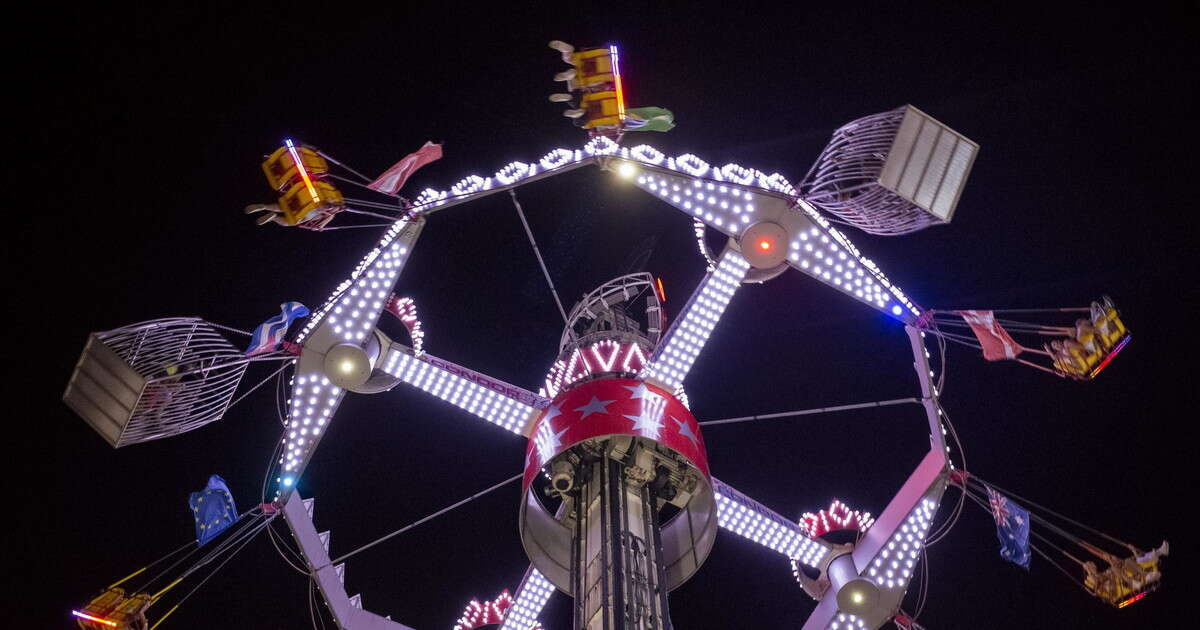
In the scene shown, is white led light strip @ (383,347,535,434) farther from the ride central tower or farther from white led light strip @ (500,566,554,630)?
white led light strip @ (500,566,554,630)

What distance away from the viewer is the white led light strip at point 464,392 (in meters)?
11.4

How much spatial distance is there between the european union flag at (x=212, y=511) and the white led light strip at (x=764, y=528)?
6035 mm

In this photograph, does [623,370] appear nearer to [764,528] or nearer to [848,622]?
[764,528]

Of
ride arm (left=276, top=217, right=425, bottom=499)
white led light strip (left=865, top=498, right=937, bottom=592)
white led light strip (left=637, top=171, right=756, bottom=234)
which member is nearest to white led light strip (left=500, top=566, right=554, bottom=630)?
ride arm (left=276, top=217, right=425, bottom=499)

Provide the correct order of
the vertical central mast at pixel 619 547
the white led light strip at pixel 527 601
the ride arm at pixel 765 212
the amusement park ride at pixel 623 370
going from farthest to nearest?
the white led light strip at pixel 527 601 < the ride arm at pixel 765 212 < the amusement park ride at pixel 623 370 < the vertical central mast at pixel 619 547

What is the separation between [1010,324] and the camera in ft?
35.0

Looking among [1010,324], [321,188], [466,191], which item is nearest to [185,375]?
[321,188]

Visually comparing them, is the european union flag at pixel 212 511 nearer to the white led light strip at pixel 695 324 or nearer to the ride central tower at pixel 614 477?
the ride central tower at pixel 614 477

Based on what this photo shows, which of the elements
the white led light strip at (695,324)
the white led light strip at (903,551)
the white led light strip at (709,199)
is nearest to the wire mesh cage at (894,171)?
the white led light strip at (709,199)

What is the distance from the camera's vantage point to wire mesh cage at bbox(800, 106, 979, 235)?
32.0 ft

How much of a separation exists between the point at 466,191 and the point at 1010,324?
21.4ft

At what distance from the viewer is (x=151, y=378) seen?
10.1 meters

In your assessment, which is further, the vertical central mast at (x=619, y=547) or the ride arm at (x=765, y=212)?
the ride arm at (x=765, y=212)

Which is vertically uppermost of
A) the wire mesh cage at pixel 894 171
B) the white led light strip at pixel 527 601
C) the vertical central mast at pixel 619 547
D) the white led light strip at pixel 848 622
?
the wire mesh cage at pixel 894 171
